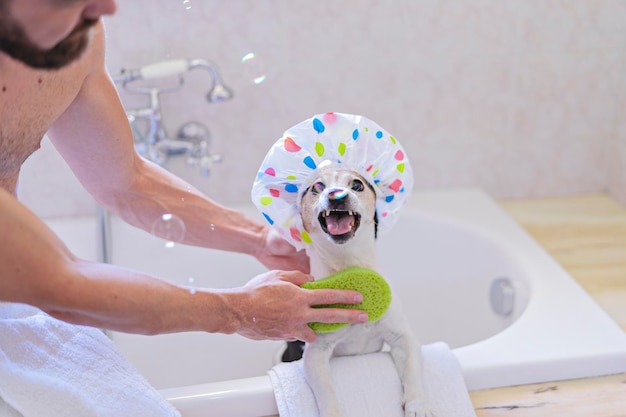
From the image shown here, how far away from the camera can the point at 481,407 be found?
1.11m

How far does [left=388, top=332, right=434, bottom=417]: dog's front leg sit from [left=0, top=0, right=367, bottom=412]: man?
112mm

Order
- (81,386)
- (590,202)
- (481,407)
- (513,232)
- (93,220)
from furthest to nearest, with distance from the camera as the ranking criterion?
(590,202) → (513,232) → (93,220) → (481,407) → (81,386)

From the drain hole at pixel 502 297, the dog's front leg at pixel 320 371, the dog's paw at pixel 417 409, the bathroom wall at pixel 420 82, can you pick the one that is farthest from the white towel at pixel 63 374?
the drain hole at pixel 502 297

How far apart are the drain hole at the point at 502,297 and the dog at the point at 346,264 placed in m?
0.48

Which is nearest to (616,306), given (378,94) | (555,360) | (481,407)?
(555,360)

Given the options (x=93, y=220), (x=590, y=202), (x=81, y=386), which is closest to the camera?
(x=81, y=386)

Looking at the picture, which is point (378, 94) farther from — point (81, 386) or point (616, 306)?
point (81, 386)

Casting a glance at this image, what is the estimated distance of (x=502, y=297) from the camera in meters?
1.53

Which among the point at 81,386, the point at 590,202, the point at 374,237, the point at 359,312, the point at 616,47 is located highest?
the point at 616,47

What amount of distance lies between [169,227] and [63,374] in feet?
1.01

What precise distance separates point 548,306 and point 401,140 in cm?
60

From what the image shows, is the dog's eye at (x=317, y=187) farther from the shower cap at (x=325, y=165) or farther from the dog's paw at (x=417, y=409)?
the dog's paw at (x=417, y=409)

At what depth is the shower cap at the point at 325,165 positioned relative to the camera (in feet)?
3.31

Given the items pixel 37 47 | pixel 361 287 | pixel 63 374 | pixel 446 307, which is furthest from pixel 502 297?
pixel 37 47
